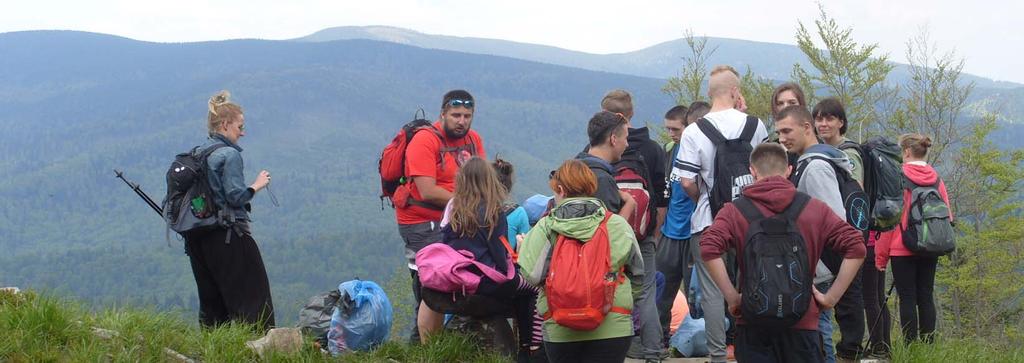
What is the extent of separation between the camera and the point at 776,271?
4281mm

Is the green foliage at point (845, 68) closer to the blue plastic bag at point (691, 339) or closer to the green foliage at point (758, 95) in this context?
the green foliage at point (758, 95)

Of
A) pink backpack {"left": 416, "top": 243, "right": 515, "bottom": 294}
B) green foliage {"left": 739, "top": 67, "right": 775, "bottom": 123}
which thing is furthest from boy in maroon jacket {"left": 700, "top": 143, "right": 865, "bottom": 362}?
green foliage {"left": 739, "top": 67, "right": 775, "bottom": 123}

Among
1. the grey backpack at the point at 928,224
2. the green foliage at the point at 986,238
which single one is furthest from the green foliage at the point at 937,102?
the grey backpack at the point at 928,224

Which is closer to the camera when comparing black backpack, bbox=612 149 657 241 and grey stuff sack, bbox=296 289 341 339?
black backpack, bbox=612 149 657 241

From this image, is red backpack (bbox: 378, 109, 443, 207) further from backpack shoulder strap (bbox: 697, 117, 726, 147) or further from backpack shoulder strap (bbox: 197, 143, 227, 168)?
backpack shoulder strap (bbox: 697, 117, 726, 147)

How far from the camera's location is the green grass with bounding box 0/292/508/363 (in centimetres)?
520

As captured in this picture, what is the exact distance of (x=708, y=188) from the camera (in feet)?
18.6

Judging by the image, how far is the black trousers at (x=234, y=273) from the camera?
20.6ft

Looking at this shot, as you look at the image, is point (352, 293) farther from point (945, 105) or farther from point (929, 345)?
point (945, 105)

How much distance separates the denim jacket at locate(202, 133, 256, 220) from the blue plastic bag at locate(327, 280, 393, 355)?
2.77 feet

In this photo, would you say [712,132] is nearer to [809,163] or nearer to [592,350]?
[809,163]

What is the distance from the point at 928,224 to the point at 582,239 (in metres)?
3.12

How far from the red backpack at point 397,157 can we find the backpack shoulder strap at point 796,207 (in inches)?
102

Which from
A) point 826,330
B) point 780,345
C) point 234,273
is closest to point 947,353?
point 826,330
